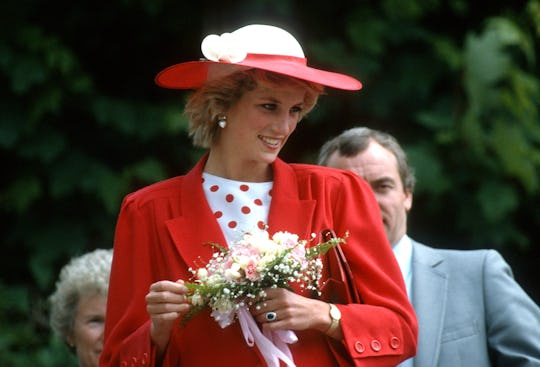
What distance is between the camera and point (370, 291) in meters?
3.29

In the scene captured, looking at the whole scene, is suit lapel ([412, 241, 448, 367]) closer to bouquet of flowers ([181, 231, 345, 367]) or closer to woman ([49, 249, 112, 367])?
bouquet of flowers ([181, 231, 345, 367])

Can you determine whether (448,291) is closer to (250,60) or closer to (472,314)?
(472,314)

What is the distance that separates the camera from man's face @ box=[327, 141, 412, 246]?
13.6 feet

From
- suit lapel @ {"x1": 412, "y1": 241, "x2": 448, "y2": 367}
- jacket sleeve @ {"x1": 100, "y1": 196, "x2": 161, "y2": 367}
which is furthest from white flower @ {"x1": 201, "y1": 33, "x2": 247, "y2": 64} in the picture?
suit lapel @ {"x1": 412, "y1": 241, "x2": 448, "y2": 367}

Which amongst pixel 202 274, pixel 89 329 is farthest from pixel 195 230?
pixel 89 329

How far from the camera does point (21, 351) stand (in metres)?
6.78

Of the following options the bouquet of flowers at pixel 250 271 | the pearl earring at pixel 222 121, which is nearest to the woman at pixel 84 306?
the pearl earring at pixel 222 121

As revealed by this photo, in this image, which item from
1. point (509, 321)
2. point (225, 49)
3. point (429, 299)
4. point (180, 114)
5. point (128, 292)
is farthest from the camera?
point (180, 114)

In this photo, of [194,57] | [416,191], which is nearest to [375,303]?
[416,191]

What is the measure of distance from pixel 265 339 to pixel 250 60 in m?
0.82

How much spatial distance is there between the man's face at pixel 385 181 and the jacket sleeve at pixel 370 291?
0.71 m

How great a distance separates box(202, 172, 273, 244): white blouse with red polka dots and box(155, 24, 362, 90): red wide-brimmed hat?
13.3 inches

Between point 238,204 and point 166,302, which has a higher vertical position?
point 238,204

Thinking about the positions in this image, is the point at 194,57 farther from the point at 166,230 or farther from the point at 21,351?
the point at 166,230
